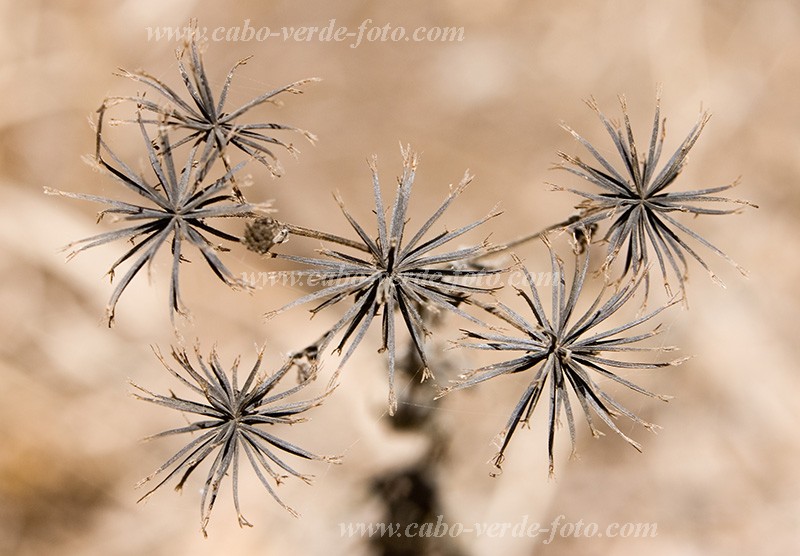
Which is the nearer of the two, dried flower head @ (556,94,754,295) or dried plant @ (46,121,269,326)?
dried plant @ (46,121,269,326)

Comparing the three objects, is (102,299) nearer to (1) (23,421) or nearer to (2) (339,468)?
(1) (23,421)

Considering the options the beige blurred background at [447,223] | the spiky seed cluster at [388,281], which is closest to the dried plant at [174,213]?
the spiky seed cluster at [388,281]

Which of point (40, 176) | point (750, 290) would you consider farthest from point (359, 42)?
point (750, 290)

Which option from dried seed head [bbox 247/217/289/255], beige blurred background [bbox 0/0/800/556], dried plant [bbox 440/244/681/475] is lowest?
dried plant [bbox 440/244/681/475]

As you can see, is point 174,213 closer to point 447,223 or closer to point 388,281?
point 388,281

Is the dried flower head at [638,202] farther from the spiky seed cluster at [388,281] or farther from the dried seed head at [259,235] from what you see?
the dried seed head at [259,235]

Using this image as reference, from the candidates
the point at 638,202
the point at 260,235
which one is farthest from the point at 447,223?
the point at 260,235

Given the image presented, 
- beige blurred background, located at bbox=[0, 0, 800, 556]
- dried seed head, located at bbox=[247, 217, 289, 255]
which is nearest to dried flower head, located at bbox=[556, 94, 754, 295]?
dried seed head, located at bbox=[247, 217, 289, 255]

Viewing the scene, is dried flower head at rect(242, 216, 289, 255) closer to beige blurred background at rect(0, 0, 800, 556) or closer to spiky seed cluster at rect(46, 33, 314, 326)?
spiky seed cluster at rect(46, 33, 314, 326)
